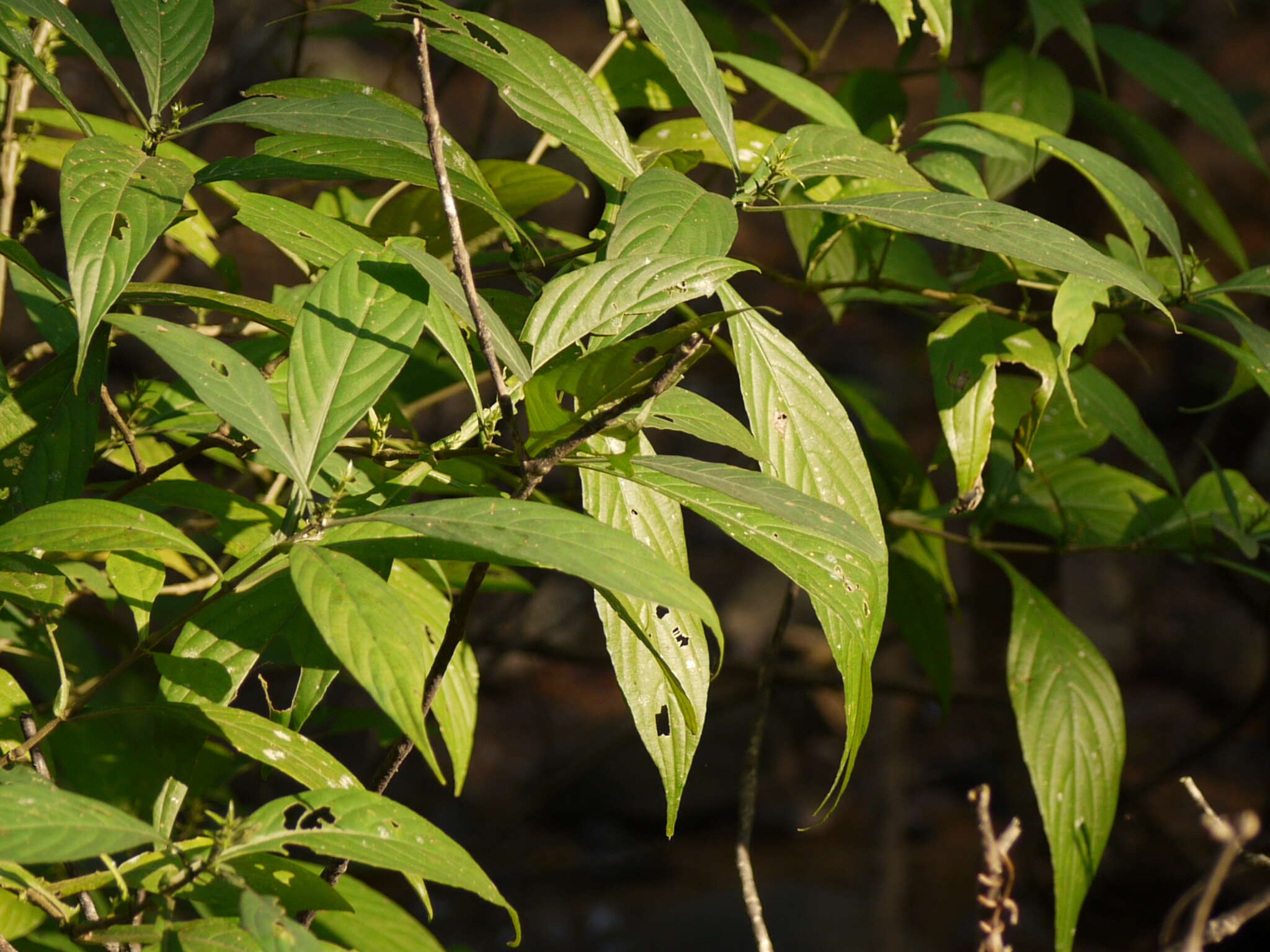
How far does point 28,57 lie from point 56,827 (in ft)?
1.51

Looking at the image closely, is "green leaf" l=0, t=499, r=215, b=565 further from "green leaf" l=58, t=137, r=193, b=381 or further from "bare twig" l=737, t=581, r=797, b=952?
"bare twig" l=737, t=581, r=797, b=952

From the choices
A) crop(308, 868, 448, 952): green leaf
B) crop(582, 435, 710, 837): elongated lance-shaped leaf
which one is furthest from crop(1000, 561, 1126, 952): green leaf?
crop(308, 868, 448, 952): green leaf

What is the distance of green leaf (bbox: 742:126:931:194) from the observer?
28.6 inches

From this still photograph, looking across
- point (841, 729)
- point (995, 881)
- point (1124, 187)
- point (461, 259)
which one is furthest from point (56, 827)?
point (841, 729)

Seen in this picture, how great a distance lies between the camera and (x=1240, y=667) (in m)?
4.42

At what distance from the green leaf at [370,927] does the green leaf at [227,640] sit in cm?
24

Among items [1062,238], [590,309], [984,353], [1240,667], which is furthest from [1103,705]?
[1240,667]

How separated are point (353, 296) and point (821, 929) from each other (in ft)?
9.56

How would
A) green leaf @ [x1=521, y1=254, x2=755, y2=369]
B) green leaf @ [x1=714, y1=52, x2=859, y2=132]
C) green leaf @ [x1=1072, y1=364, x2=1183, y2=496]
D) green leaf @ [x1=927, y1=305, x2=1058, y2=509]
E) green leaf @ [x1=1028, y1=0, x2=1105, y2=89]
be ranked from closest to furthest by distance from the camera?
green leaf @ [x1=521, y1=254, x2=755, y2=369] → green leaf @ [x1=927, y1=305, x2=1058, y2=509] → green leaf @ [x1=714, y1=52, x2=859, y2=132] → green leaf @ [x1=1072, y1=364, x2=1183, y2=496] → green leaf @ [x1=1028, y1=0, x2=1105, y2=89]

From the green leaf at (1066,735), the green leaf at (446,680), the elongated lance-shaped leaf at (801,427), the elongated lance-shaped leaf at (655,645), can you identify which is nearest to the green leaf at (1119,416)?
the green leaf at (1066,735)

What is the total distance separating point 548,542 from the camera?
0.48 m

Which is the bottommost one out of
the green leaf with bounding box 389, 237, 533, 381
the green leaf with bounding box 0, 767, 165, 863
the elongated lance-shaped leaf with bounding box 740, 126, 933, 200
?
the green leaf with bounding box 0, 767, 165, 863

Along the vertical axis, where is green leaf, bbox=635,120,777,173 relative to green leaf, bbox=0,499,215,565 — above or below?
above

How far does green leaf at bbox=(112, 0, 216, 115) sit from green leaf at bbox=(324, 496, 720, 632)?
351 millimetres
